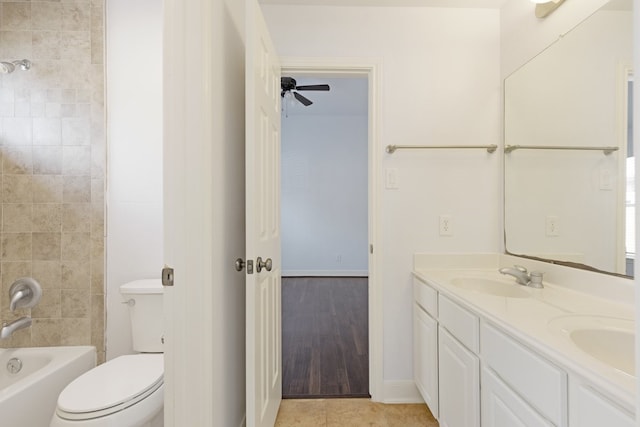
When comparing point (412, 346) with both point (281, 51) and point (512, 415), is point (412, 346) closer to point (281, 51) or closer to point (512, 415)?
point (512, 415)

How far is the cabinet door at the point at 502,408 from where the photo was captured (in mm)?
887

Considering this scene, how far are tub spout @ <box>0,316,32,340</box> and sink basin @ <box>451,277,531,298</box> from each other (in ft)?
8.03

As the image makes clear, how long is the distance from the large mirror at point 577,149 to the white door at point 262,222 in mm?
1402

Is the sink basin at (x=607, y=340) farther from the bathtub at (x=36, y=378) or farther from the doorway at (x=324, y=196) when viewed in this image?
the doorway at (x=324, y=196)

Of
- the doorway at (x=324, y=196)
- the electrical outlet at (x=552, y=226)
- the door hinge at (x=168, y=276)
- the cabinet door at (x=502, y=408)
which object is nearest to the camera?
the cabinet door at (x=502, y=408)

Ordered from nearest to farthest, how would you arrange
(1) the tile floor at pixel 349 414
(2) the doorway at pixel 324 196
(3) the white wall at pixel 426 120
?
(1) the tile floor at pixel 349 414 < (3) the white wall at pixel 426 120 < (2) the doorway at pixel 324 196

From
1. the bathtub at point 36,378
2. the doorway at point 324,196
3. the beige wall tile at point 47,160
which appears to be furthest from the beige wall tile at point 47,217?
the doorway at point 324,196

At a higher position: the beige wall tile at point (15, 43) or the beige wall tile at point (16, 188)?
the beige wall tile at point (15, 43)

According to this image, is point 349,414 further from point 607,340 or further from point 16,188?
point 16,188

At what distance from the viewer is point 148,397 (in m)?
1.34

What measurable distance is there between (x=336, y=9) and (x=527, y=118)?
132 centimetres

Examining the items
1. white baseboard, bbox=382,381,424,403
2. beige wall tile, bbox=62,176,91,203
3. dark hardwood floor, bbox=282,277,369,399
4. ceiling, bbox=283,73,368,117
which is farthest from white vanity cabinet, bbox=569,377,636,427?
ceiling, bbox=283,73,368,117

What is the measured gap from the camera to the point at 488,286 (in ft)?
5.59

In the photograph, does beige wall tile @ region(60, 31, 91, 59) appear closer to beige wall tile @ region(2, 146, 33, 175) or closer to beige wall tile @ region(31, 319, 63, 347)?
beige wall tile @ region(2, 146, 33, 175)
